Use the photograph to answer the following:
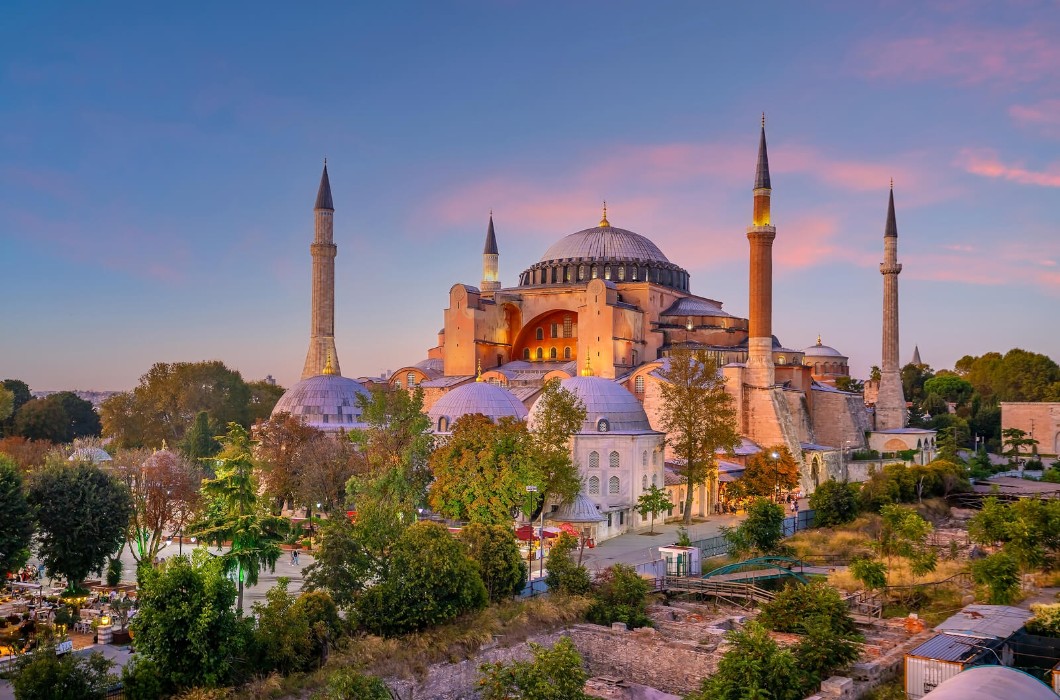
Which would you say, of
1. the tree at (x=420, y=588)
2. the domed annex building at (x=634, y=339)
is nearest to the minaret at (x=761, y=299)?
the domed annex building at (x=634, y=339)

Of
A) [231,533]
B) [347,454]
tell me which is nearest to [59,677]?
[231,533]

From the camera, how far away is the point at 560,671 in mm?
10250

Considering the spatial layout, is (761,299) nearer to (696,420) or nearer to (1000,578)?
(696,420)

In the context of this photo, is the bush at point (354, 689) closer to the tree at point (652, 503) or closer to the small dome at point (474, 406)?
the tree at point (652, 503)

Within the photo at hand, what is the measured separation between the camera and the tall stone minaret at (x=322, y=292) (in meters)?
40.2

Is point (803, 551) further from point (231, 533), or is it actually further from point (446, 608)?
point (231, 533)

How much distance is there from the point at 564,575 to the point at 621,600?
3.97 ft

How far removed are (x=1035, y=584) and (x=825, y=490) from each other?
8.27m

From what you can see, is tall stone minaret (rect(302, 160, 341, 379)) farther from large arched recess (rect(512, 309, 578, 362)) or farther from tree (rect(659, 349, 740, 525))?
tree (rect(659, 349, 740, 525))

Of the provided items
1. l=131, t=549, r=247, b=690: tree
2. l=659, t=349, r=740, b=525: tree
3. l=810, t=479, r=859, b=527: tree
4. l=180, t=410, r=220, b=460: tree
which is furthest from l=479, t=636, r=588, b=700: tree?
l=180, t=410, r=220, b=460: tree

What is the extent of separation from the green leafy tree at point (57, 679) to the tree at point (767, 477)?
22653mm

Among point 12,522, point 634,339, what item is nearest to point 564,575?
point 12,522

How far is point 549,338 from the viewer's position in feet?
142

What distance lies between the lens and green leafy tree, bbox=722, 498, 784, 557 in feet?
72.2
